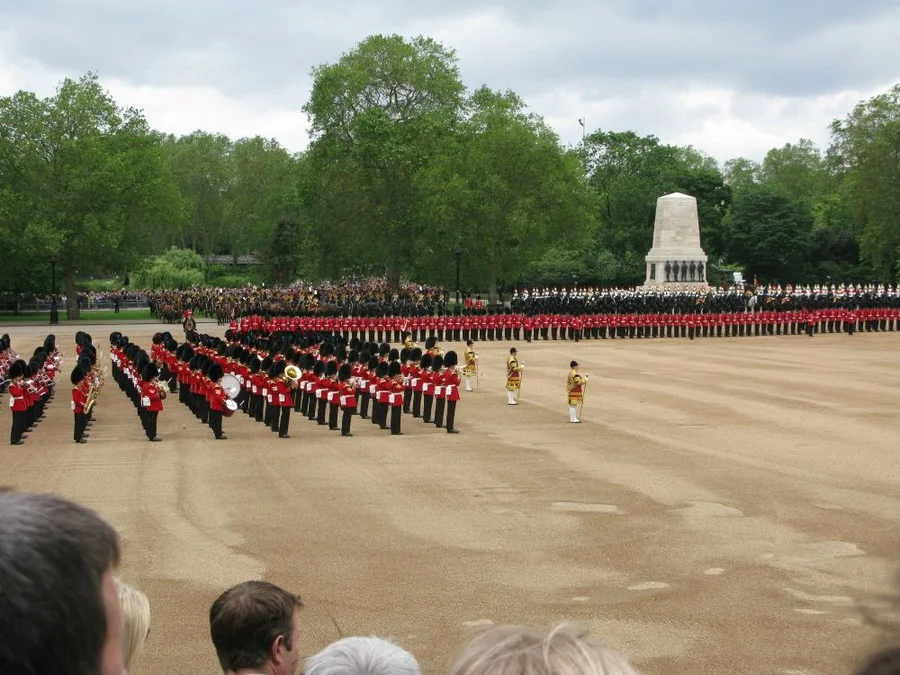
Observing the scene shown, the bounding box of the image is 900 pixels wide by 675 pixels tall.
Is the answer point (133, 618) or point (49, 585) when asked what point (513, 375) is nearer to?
point (133, 618)

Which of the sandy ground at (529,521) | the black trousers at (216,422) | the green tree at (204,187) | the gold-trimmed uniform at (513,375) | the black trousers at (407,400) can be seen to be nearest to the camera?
the sandy ground at (529,521)

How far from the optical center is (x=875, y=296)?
155ft

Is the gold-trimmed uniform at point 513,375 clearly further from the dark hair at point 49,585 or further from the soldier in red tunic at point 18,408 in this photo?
the dark hair at point 49,585

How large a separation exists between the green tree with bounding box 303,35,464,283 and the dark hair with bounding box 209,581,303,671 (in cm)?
5826

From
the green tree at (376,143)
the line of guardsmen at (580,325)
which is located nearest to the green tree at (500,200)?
the green tree at (376,143)

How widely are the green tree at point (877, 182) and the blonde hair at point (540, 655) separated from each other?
6712 centimetres

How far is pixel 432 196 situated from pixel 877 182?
25.8m

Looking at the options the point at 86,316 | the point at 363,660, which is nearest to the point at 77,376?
the point at 363,660

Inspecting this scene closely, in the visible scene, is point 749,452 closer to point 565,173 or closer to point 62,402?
point 62,402

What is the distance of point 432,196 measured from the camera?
192 feet

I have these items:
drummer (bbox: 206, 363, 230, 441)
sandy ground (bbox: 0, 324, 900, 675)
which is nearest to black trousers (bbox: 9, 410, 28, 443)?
sandy ground (bbox: 0, 324, 900, 675)

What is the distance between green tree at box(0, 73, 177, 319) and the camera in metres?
56.9

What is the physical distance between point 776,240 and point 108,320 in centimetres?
3910

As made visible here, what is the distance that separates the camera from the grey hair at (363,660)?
2.79 meters
